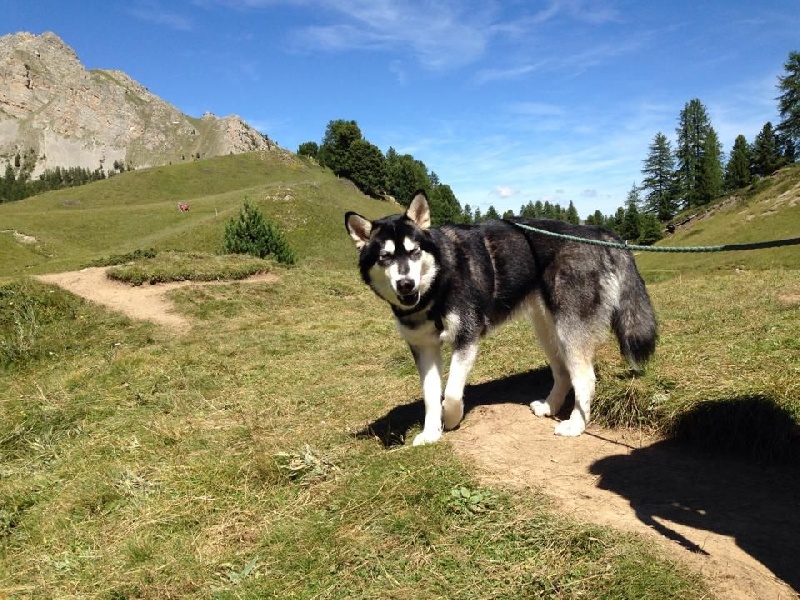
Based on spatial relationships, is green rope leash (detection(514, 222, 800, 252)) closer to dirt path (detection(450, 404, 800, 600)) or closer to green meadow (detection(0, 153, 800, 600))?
green meadow (detection(0, 153, 800, 600))

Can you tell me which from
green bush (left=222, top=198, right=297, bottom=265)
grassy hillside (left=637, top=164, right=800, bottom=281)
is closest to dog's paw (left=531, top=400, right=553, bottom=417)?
grassy hillside (left=637, top=164, right=800, bottom=281)

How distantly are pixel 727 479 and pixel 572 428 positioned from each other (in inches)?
58.0

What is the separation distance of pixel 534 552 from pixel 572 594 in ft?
1.40

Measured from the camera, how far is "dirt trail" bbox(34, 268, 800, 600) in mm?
3176

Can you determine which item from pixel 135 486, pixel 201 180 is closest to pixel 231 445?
pixel 135 486

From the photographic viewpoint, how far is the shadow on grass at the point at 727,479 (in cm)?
346

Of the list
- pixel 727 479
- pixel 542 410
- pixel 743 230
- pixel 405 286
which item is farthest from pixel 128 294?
pixel 743 230

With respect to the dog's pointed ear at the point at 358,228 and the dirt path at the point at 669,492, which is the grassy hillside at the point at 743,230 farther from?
the dog's pointed ear at the point at 358,228

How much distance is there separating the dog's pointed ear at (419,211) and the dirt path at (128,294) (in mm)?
12226

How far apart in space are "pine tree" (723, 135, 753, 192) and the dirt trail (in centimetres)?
7763

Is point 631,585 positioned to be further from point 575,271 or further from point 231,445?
point 231,445

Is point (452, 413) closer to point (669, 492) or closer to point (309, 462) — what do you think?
point (309, 462)

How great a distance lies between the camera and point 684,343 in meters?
7.18

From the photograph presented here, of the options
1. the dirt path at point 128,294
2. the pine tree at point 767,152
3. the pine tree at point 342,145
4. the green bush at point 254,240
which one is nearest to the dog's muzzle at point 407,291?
the dirt path at point 128,294
